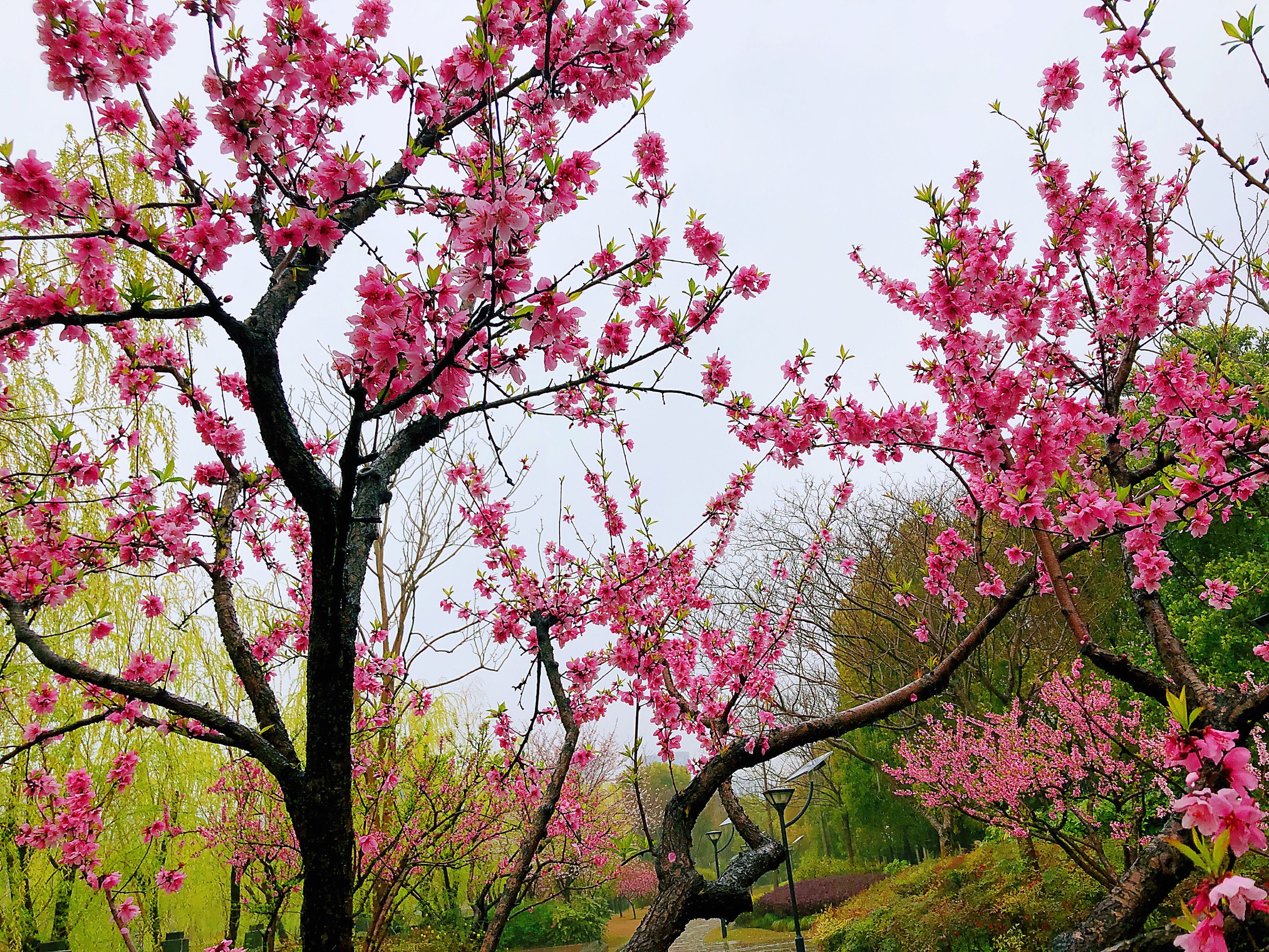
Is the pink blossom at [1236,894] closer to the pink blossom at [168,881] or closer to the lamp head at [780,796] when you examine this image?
the pink blossom at [168,881]

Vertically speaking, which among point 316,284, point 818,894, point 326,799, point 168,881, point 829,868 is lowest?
point 829,868

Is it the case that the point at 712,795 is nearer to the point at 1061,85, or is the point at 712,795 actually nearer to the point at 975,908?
the point at 1061,85

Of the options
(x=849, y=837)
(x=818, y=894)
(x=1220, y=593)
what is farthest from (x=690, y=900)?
(x=849, y=837)

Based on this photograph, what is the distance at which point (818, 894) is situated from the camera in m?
15.4

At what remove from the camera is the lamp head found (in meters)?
7.77

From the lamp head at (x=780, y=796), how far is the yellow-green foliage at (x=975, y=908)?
2736 mm

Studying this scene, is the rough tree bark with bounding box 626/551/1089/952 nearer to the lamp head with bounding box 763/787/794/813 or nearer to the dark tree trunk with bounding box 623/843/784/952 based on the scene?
the dark tree trunk with bounding box 623/843/784/952

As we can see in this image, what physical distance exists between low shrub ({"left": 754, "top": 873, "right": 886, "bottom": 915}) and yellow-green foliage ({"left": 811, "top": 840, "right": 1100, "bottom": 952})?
3.06 meters

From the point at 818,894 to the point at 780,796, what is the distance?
9790 mm

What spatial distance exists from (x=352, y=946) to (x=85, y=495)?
570 cm

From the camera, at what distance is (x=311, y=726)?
6.22 ft

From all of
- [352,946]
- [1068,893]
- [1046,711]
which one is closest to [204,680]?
[352,946]

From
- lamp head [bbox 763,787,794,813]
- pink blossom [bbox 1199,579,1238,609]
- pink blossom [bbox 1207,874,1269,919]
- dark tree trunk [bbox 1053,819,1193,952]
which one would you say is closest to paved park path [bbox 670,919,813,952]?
lamp head [bbox 763,787,794,813]

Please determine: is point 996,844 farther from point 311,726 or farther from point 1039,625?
point 311,726
